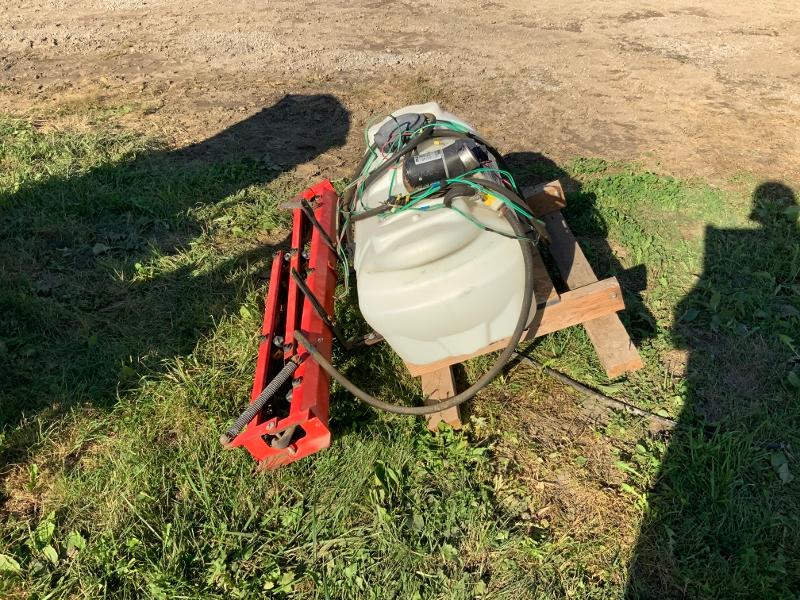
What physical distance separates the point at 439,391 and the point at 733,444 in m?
1.39

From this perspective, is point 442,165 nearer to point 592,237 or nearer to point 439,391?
point 439,391

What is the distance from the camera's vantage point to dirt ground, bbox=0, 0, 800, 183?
16.1 ft

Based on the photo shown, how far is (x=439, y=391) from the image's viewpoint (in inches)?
107

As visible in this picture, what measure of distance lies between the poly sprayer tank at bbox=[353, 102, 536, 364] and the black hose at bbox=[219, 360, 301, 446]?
0.46m

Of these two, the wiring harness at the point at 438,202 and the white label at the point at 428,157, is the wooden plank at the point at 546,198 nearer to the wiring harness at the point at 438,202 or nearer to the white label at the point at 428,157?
the wiring harness at the point at 438,202

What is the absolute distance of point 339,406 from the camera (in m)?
2.83

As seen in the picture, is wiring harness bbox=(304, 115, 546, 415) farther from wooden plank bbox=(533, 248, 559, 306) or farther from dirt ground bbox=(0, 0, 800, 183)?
dirt ground bbox=(0, 0, 800, 183)

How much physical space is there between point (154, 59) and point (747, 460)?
7398 mm

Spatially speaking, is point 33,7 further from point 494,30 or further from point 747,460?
point 747,460

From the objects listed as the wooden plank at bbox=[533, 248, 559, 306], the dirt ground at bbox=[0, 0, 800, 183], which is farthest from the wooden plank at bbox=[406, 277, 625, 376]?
the dirt ground at bbox=[0, 0, 800, 183]

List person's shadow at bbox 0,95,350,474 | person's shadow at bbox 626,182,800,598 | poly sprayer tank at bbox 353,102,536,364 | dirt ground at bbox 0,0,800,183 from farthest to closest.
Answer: dirt ground at bbox 0,0,800,183
person's shadow at bbox 0,95,350,474
poly sprayer tank at bbox 353,102,536,364
person's shadow at bbox 626,182,800,598

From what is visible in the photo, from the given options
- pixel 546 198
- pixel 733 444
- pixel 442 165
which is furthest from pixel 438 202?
pixel 733 444

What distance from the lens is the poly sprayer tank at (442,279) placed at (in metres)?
2.30

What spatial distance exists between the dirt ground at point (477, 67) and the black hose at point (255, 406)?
2.70 meters
